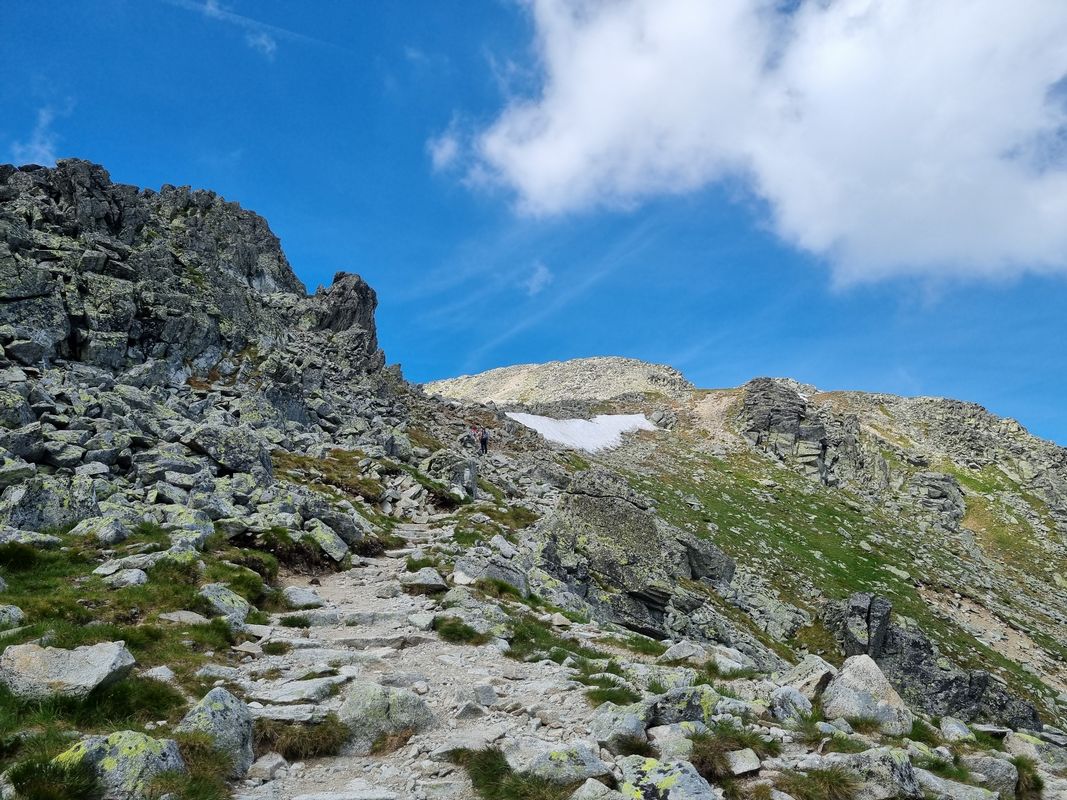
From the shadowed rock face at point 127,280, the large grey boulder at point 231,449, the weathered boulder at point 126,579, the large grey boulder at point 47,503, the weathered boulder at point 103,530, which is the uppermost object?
the shadowed rock face at point 127,280

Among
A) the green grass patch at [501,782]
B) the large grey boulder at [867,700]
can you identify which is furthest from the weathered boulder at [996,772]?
the green grass patch at [501,782]

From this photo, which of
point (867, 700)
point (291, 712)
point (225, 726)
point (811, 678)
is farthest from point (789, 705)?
point (225, 726)

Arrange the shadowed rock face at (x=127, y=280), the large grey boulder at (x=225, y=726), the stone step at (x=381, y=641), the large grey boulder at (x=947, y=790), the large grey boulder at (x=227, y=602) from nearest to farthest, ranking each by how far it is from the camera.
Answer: the large grey boulder at (x=225, y=726)
the large grey boulder at (x=947, y=790)
the large grey boulder at (x=227, y=602)
the stone step at (x=381, y=641)
the shadowed rock face at (x=127, y=280)

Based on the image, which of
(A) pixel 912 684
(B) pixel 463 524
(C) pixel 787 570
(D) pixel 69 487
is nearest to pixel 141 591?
(D) pixel 69 487

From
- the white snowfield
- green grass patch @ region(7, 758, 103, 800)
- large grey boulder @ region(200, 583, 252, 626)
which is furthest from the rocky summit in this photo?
the white snowfield

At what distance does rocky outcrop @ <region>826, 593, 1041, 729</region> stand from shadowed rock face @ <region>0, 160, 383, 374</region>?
46.1 meters

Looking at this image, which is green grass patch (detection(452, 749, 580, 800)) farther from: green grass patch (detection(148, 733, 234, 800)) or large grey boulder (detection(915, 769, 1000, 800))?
large grey boulder (detection(915, 769, 1000, 800))

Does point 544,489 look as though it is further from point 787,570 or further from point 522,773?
point 522,773

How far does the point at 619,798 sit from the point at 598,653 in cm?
862

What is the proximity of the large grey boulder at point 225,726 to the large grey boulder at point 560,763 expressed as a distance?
3.97 meters

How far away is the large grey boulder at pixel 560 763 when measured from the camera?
8.83 metres

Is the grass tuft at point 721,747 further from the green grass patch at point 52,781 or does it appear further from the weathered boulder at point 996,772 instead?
the green grass patch at point 52,781

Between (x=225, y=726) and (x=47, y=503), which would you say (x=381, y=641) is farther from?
(x=47, y=503)

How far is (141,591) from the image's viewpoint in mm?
14820
